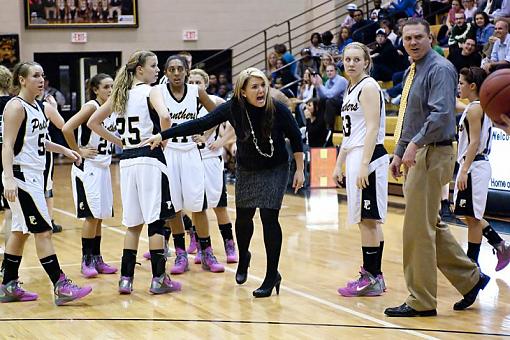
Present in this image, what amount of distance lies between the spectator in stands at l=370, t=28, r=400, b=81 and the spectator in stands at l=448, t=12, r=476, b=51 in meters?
1.57

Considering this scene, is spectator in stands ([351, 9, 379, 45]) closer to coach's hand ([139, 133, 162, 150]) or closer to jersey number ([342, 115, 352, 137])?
jersey number ([342, 115, 352, 137])

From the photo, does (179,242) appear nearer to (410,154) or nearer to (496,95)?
(410,154)

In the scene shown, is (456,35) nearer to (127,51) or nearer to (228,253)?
(228,253)

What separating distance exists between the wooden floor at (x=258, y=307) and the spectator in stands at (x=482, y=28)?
5.49m

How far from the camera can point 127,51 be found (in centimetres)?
2019

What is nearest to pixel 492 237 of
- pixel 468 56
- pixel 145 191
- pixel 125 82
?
pixel 145 191

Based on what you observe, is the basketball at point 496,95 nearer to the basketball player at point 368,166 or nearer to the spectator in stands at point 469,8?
the basketball player at point 368,166

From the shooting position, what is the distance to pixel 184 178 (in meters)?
7.21

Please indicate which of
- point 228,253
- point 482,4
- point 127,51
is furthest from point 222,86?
point 228,253

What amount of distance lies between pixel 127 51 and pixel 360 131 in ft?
47.9

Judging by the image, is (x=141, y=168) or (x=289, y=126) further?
(x=141, y=168)

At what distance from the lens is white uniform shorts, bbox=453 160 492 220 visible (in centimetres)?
693

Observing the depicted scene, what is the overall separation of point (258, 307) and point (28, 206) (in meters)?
1.74

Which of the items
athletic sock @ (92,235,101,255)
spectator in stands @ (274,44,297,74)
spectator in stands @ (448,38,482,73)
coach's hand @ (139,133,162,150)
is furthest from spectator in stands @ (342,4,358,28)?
coach's hand @ (139,133,162,150)
